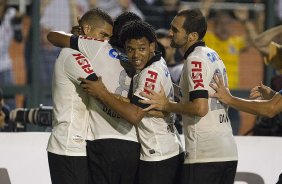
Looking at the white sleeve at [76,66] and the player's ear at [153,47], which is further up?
the player's ear at [153,47]

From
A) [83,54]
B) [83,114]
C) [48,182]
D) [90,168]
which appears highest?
[83,54]

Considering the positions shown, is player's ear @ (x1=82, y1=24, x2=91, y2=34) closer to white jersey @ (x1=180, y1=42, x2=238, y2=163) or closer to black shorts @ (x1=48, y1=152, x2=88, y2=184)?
white jersey @ (x1=180, y1=42, x2=238, y2=163)

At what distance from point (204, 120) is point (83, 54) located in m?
0.85

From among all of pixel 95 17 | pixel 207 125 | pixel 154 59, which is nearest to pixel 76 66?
pixel 95 17

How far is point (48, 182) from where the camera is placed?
617cm

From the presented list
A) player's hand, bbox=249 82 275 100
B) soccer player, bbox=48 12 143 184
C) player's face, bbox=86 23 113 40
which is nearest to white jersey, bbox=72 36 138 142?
soccer player, bbox=48 12 143 184

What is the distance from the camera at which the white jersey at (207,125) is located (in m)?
4.84

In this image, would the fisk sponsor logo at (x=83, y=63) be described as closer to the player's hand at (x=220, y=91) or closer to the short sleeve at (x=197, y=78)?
the short sleeve at (x=197, y=78)

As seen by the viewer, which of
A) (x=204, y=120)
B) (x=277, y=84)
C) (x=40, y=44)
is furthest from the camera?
(x=40, y=44)

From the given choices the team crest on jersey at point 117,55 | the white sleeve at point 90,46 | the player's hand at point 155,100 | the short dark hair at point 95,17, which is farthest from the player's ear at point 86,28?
the player's hand at point 155,100

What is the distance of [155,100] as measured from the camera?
15.6 feet

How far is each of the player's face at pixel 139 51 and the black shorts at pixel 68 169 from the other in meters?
0.71

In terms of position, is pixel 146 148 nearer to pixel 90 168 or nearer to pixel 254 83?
pixel 90 168

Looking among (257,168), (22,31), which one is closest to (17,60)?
(22,31)
